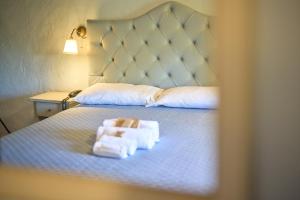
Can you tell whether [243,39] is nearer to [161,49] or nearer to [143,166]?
[143,166]

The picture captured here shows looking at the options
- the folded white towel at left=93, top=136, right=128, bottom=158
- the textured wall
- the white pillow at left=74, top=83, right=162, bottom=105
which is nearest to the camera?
the folded white towel at left=93, top=136, right=128, bottom=158

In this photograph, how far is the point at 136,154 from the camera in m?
1.65

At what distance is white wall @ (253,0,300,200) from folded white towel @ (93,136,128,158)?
106 cm

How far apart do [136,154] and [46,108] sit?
169cm

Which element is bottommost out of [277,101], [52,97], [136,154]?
[136,154]

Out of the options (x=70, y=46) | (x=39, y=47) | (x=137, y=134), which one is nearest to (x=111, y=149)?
(x=137, y=134)

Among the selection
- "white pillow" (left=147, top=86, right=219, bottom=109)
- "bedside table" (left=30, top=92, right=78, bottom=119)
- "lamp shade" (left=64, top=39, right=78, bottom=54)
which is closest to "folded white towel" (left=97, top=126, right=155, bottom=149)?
"white pillow" (left=147, top=86, right=219, bottom=109)

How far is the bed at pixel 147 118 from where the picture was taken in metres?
1.44

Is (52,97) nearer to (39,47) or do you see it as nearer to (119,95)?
(39,47)

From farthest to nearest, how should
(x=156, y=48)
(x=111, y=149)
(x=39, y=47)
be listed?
1. (x=39, y=47)
2. (x=156, y=48)
3. (x=111, y=149)

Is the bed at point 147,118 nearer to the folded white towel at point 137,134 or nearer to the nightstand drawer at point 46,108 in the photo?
the folded white towel at point 137,134

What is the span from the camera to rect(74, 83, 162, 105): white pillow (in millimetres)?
2676

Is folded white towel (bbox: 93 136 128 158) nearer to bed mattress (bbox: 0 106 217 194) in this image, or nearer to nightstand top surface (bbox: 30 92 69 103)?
bed mattress (bbox: 0 106 217 194)

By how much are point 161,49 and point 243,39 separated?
2495 millimetres
